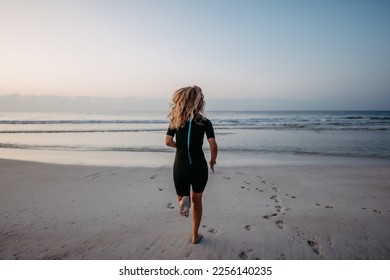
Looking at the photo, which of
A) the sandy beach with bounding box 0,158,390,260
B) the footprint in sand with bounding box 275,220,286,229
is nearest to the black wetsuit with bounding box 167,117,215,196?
the sandy beach with bounding box 0,158,390,260

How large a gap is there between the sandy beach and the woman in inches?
34.9

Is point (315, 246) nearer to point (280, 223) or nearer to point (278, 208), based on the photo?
point (280, 223)

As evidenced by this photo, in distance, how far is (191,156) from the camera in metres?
3.00

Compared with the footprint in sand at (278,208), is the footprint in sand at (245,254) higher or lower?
lower

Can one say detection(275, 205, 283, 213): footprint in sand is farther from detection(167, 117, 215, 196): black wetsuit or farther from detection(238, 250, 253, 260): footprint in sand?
detection(167, 117, 215, 196): black wetsuit

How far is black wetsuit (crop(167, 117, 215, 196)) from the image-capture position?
2.93 m

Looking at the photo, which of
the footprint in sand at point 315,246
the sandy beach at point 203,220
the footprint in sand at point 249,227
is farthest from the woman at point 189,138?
the footprint in sand at point 315,246

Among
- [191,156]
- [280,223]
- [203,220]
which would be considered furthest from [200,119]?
[280,223]

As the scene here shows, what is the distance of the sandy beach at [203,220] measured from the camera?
322 cm

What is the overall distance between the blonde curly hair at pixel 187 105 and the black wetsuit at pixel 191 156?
0.20ft

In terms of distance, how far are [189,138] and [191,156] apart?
225 mm

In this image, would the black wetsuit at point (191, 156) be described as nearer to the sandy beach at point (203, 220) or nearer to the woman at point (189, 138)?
the woman at point (189, 138)
